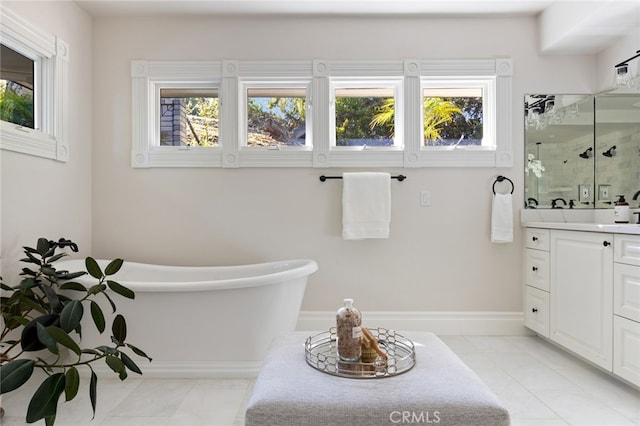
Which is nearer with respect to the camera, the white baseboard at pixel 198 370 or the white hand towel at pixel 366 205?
the white baseboard at pixel 198 370

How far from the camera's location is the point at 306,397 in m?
1.01

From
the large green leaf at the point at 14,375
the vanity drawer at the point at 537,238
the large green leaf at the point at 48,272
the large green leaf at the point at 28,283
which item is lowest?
the large green leaf at the point at 14,375

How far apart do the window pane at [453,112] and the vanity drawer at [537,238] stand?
763mm

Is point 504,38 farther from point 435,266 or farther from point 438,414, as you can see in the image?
point 438,414

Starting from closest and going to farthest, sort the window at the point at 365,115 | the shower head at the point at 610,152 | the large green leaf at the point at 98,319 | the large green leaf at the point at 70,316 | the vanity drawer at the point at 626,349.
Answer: the large green leaf at the point at 70,316 < the large green leaf at the point at 98,319 < the vanity drawer at the point at 626,349 < the shower head at the point at 610,152 < the window at the point at 365,115

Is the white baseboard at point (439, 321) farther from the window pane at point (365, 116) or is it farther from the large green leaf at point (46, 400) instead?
the large green leaf at point (46, 400)

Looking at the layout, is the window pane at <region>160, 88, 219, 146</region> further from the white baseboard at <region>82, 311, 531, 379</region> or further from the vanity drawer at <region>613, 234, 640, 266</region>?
the vanity drawer at <region>613, 234, 640, 266</region>

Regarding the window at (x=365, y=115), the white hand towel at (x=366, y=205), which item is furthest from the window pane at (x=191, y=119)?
the white hand towel at (x=366, y=205)

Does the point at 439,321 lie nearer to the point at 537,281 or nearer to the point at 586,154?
the point at 537,281

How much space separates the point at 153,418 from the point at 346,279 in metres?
1.53

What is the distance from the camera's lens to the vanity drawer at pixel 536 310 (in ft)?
8.32

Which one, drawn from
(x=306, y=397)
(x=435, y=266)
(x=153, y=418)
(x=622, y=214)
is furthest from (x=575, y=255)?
(x=153, y=418)

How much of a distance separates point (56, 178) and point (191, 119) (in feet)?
3.27

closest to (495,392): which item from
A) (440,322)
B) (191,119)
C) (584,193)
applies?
(440,322)
